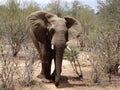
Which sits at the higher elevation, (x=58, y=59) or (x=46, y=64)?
(x=58, y=59)

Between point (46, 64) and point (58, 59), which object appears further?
point (46, 64)

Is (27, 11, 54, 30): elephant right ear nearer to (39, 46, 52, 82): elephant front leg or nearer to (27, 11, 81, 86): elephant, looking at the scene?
(27, 11, 81, 86): elephant

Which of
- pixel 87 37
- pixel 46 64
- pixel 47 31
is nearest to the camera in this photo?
pixel 47 31

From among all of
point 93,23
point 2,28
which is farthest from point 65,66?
point 93,23

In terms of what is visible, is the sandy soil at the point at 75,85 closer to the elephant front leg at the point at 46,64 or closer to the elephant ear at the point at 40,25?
the elephant front leg at the point at 46,64

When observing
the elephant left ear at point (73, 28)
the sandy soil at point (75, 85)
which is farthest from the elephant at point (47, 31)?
the sandy soil at point (75, 85)

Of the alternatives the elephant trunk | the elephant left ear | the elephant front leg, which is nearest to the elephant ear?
the elephant front leg

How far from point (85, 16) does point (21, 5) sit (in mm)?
12497

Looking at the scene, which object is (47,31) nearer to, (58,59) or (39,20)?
(39,20)

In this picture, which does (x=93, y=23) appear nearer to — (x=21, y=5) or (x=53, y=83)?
(x=21, y=5)

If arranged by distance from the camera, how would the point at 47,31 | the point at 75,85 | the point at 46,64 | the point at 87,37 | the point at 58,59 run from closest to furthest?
the point at 58,59, the point at 75,85, the point at 47,31, the point at 46,64, the point at 87,37

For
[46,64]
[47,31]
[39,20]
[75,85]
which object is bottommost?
[75,85]

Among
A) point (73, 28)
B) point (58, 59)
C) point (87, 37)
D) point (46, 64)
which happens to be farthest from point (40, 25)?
point (87, 37)

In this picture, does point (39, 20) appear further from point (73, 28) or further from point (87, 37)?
point (87, 37)
